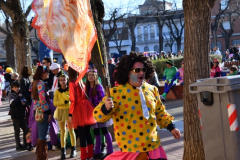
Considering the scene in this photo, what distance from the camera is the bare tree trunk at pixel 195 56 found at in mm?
5738

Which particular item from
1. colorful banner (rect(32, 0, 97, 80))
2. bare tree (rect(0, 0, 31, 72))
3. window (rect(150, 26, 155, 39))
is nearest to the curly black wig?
colorful banner (rect(32, 0, 97, 80))

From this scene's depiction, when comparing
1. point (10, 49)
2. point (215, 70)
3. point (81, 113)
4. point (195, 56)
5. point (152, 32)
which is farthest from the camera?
point (152, 32)

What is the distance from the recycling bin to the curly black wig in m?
0.86

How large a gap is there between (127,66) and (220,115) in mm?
1319

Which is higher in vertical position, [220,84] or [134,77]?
[134,77]

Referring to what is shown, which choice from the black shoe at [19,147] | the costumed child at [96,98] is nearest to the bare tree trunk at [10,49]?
the black shoe at [19,147]

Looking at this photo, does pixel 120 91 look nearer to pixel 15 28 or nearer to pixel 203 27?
pixel 203 27

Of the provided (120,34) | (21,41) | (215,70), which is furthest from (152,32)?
(21,41)

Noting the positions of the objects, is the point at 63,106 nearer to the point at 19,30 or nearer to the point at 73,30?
the point at 73,30

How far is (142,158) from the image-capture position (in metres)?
4.20

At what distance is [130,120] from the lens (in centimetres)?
426

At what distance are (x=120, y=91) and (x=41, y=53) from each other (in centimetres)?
1125

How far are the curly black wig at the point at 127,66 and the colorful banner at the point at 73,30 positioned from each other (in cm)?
39

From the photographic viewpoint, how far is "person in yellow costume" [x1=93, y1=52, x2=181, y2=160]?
4.21 m
